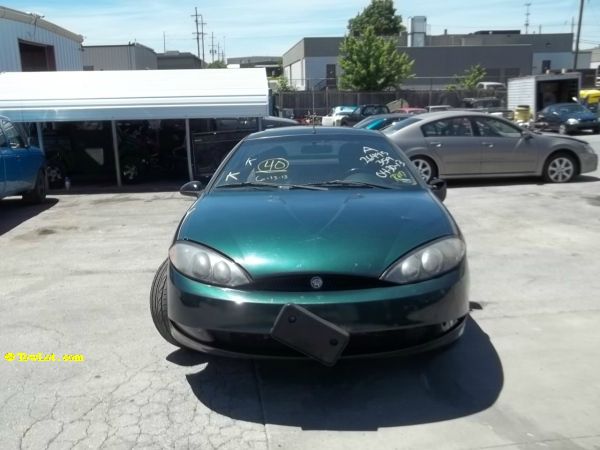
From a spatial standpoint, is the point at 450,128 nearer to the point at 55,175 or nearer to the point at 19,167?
the point at 19,167

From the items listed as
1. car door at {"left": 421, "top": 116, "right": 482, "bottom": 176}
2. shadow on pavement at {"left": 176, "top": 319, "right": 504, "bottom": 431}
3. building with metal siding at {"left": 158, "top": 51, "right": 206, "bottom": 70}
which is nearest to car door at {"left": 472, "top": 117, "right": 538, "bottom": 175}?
car door at {"left": 421, "top": 116, "right": 482, "bottom": 176}

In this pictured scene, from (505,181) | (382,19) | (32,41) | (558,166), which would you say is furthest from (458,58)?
(558,166)

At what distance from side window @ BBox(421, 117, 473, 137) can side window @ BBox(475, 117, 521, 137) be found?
0.68 ft

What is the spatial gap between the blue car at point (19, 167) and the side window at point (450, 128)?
279 inches

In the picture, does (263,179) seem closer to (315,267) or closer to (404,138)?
(315,267)

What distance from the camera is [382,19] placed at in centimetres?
7056

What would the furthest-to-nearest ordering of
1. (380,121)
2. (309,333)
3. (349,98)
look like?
(349,98), (380,121), (309,333)

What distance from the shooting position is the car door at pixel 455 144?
445 inches

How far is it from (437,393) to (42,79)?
44.8ft

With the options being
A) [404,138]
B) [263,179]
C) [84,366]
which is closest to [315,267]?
[263,179]

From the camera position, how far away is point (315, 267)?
3059 millimetres

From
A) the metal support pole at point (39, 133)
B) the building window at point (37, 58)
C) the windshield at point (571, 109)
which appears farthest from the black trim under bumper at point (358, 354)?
the windshield at point (571, 109)

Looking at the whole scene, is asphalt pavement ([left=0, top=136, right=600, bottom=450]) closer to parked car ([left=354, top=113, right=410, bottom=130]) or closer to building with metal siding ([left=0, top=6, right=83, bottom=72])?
parked car ([left=354, top=113, right=410, bottom=130])

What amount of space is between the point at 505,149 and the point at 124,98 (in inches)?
316
